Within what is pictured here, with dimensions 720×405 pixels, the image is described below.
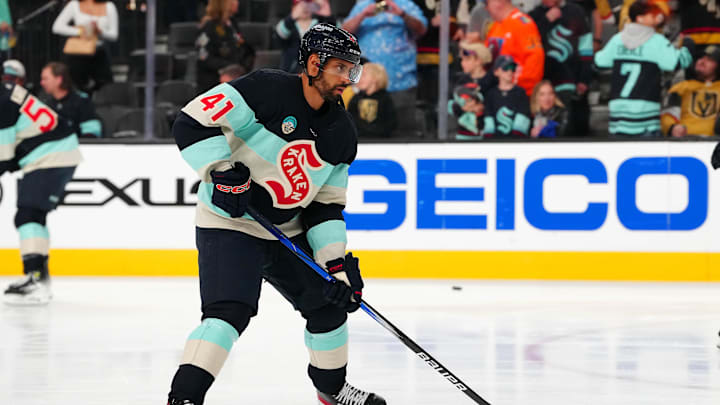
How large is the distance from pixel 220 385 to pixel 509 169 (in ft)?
Answer: 11.6

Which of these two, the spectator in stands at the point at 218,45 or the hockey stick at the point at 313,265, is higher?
A: the spectator in stands at the point at 218,45

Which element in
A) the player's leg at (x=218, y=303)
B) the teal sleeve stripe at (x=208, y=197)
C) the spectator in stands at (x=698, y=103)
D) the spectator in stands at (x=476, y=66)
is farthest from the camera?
the spectator in stands at (x=476, y=66)

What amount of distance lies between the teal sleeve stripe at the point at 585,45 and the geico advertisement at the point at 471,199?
593 millimetres

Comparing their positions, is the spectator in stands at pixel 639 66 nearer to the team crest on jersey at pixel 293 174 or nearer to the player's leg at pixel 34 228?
the player's leg at pixel 34 228

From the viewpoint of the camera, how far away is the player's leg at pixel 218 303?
2461 mm

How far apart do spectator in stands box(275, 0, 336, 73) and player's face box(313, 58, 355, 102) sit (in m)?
4.22

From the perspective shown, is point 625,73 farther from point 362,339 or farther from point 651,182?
point 362,339

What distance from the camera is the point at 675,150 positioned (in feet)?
21.0

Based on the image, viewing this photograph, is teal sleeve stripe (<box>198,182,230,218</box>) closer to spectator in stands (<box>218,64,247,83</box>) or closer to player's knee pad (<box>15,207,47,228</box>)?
player's knee pad (<box>15,207,47,228</box>)

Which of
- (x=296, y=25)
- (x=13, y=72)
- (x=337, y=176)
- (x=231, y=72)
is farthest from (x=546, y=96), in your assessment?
(x=337, y=176)

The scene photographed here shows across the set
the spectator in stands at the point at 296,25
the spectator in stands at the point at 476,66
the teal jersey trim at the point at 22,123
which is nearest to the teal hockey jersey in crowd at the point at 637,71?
the spectator in stands at the point at 476,66

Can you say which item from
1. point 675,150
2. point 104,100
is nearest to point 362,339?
point 675,150

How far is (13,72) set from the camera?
7000mm

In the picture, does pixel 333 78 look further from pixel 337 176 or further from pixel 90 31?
pixel 90 31
